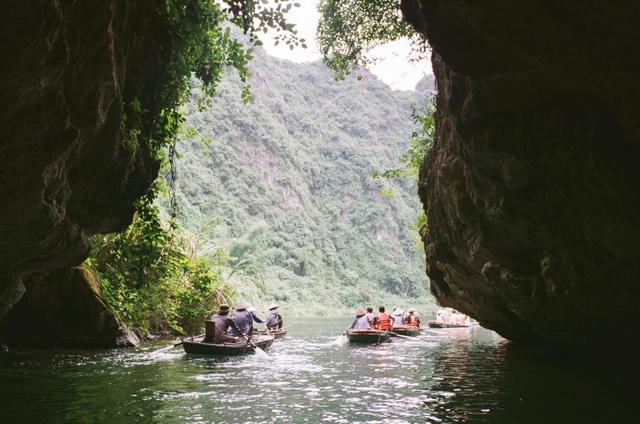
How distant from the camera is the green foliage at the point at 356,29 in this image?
11.8 metres

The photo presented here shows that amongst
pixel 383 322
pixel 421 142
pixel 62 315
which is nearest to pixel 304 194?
pixel 383 322

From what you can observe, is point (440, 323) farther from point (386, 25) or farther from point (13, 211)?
point (13, 211)

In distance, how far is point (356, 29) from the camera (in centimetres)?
1250

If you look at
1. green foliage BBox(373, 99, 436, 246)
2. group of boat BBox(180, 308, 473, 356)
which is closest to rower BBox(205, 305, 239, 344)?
group of boat BBox(180, 308, 473, 356)

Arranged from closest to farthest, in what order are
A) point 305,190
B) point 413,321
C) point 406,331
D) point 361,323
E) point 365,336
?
1. point 365,336
2. point 361,323
3. point 406,331
4. point 413,321
5. point 305,190

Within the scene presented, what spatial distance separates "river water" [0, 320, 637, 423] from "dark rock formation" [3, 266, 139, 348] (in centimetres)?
Answer: 107

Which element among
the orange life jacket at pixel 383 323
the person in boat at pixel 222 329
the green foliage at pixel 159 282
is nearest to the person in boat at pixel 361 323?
the orange life jacket at pixel 383 323

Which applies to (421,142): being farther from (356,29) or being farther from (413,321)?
(413,321)

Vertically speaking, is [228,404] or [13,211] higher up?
[13,211]

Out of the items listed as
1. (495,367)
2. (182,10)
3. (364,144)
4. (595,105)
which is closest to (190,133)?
(182,10)

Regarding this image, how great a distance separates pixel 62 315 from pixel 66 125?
10.1 m

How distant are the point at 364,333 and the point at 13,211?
524 inches

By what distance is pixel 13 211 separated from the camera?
676 centimetres

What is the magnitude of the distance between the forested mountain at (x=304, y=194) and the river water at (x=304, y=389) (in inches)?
1614
